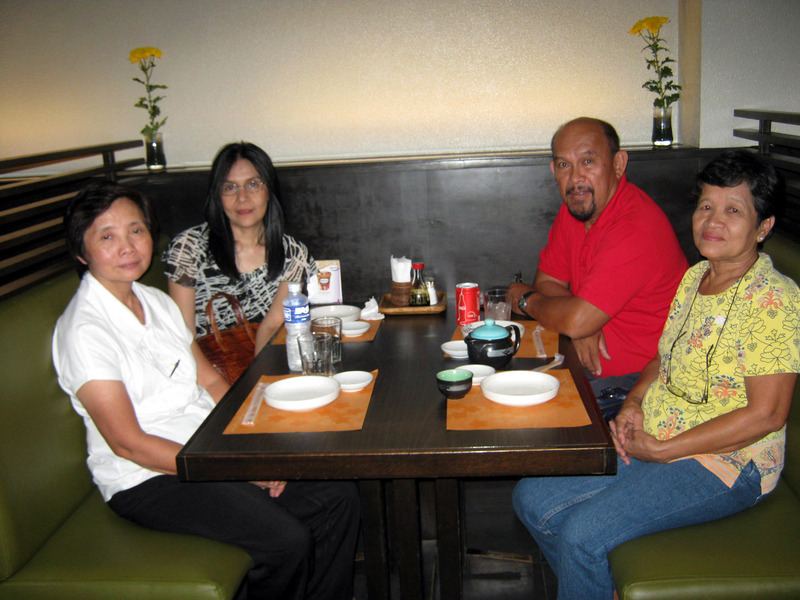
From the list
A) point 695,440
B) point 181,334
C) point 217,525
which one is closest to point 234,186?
point 181,334

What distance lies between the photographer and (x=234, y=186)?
266cm

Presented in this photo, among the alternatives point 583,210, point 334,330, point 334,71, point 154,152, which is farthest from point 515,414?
point 154,152

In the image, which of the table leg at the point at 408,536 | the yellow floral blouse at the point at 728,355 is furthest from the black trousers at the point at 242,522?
the yellow floral blouse at the point at 728,355

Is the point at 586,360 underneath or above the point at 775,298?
underneath

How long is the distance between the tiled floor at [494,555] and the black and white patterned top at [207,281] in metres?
1.04

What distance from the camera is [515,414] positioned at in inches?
59.8

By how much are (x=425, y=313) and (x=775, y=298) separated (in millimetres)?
1205

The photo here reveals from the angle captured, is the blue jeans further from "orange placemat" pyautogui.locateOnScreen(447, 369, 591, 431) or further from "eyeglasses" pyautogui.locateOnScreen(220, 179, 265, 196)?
"eyeglasses" pyautogui.locateOnScreen(220, 179, 265, 196)

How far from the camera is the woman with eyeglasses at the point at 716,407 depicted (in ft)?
5.15

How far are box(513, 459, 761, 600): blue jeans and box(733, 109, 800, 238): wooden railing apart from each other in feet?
2.76

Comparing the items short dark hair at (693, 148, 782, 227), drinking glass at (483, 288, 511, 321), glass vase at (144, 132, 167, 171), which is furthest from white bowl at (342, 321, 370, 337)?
glass vase at (144, 132, 167, 171)

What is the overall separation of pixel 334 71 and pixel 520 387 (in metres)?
2.39

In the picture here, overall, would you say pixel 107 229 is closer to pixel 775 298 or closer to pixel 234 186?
pixel 234 186

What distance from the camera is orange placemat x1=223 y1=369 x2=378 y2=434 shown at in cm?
152
